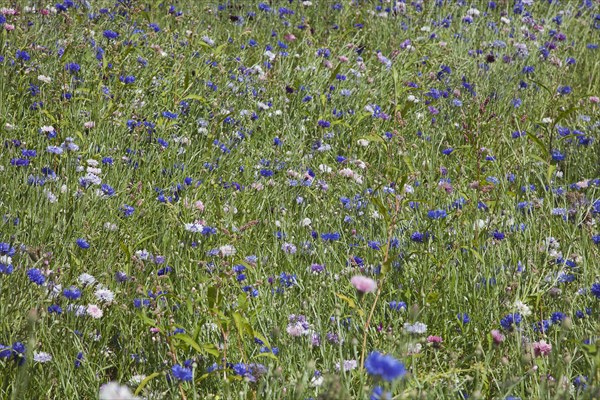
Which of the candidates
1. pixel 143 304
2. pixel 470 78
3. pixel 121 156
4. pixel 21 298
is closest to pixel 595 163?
pixel 470 78

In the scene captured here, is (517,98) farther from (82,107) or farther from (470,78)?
(82,107)

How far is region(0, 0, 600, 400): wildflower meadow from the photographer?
195cm

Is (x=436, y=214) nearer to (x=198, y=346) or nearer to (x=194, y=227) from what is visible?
(x=194, y=227)

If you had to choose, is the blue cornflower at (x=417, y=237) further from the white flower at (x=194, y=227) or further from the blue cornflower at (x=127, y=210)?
the blue cornflower at (x=127, y=210)

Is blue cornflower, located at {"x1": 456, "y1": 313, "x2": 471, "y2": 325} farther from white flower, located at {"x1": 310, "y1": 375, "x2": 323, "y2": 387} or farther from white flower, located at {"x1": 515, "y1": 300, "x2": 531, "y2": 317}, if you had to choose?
white flower, located at {"x1": 310, "y1": 375, "x2": 323, "y2": 387}

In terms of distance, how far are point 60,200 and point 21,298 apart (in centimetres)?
61

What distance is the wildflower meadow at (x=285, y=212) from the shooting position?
1.95m

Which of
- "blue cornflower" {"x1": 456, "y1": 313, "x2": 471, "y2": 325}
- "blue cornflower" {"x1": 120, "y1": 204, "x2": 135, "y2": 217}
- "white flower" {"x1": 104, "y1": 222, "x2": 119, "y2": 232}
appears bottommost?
"blue cornflower" {"x1": 120, "y1": 204, "x2": 135, "y2": 217}

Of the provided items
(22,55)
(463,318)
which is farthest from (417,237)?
(22,55)

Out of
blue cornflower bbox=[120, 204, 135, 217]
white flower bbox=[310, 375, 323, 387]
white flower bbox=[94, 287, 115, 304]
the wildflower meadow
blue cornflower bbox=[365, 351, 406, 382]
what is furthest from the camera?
blue cornflower bbox=[120, 204, 135, 217]

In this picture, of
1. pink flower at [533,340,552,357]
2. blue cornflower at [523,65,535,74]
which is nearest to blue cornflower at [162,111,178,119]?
pink flower at [533,340,552,357]

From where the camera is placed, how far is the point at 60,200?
2.55 metres

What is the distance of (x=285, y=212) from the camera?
275cm

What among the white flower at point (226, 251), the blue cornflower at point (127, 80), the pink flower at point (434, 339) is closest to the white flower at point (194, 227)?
the white flower at point (226, 251)
